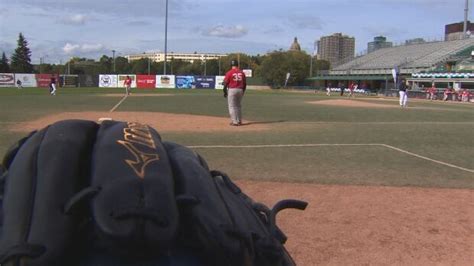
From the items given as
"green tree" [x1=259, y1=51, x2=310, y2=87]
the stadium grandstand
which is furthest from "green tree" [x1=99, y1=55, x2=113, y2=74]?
the stadium grandstand

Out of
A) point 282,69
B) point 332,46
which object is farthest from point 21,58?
point 332,46

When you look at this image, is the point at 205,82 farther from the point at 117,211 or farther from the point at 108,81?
the point at 117,211

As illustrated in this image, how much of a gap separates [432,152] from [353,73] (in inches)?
3231

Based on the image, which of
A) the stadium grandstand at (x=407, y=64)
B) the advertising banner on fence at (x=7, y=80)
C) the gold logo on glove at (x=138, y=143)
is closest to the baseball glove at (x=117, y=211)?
the gold logo on glove at (x=138, y=143)

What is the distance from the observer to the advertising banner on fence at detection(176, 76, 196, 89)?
80.0 metres

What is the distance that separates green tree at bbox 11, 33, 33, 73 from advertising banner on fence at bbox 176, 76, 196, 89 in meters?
52.3

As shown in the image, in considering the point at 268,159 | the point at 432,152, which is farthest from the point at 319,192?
the point at 432,152

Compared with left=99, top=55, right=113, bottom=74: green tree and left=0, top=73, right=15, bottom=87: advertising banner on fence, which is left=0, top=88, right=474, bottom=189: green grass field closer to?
left=0, top=73, right=15, bottom=87: advertising banner on fence

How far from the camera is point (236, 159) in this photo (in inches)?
357

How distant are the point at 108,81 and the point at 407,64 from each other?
4385 centimetres

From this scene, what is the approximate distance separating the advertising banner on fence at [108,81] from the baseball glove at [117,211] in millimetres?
79221

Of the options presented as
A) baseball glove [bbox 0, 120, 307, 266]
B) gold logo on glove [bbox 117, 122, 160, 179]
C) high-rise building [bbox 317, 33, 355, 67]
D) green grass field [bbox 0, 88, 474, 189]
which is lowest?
green grass field [bbox 0, 88, 474, 189]

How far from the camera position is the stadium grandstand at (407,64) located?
6719 centimetres

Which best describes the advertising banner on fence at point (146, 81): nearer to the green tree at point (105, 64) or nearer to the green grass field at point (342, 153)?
the green tree at point (105, 64)
